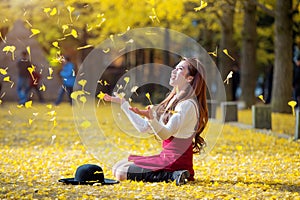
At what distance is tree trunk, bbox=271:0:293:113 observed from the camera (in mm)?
21625

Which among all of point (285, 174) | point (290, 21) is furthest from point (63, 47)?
point (285, 174)

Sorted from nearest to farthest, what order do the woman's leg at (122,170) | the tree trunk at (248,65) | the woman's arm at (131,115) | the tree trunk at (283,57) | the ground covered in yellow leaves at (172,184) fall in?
the ground covered in yellow leaves at (172,184)
the woman's arm at (131,115)
the woman's leg at (122,170)
the tree trunk at (283,57)
the tree trunk at (248,65)

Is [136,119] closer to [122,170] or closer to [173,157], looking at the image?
[173,157]

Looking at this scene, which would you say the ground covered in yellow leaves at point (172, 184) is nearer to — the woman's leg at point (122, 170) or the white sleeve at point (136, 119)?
the woman's leg at point (122, 170)

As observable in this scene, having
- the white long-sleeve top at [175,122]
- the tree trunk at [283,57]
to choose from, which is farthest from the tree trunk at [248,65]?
the white long-sleeve top at [175,122]

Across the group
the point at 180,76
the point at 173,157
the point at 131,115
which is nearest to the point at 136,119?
the point at 131,115

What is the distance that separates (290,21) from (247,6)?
2.99 meters

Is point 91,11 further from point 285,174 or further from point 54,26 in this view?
point 285,174

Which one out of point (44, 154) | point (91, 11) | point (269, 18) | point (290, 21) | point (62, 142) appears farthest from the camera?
point (91, 11)

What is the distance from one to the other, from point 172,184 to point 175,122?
2.10 feet

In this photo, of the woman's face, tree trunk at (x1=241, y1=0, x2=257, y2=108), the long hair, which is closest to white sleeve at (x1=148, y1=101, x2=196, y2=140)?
the long hair

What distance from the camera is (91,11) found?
3325 cm

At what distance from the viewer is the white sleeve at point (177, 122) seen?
7879mm

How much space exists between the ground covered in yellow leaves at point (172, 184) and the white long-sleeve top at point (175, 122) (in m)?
0.55
